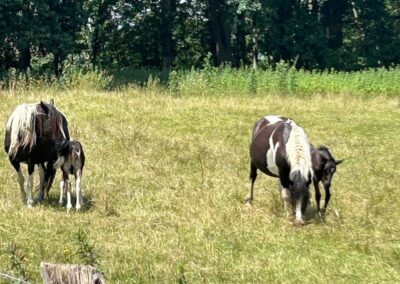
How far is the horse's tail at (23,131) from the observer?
409 inches

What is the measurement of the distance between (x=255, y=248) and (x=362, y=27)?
41095 millimetres

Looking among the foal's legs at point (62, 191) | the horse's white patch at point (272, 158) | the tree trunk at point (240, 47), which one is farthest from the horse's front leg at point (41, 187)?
the tree trunk at point (240, 47)

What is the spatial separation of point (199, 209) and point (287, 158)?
1.70 m

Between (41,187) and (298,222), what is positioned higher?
(41,187)

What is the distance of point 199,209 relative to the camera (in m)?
9.95

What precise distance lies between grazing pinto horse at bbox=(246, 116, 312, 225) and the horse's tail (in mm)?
4046

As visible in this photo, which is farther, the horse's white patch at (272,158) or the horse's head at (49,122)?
the horse's head at (49,122)

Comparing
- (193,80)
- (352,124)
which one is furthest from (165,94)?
(352,124)

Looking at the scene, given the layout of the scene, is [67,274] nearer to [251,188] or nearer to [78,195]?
[78,195]

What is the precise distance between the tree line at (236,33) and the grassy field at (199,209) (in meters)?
20.2

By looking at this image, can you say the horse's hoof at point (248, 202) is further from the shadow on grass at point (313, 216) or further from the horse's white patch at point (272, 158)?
the shadow on grass at point (313, 216)

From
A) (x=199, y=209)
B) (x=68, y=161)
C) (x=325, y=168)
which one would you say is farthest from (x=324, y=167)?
(x=68, y=161)

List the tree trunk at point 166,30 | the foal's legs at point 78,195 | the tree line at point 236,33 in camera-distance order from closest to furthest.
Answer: the foal's legs at point 78,195 → the tree line at point 236,33 → the tree trunk at point 166,30

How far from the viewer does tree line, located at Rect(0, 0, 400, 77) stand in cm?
4119
